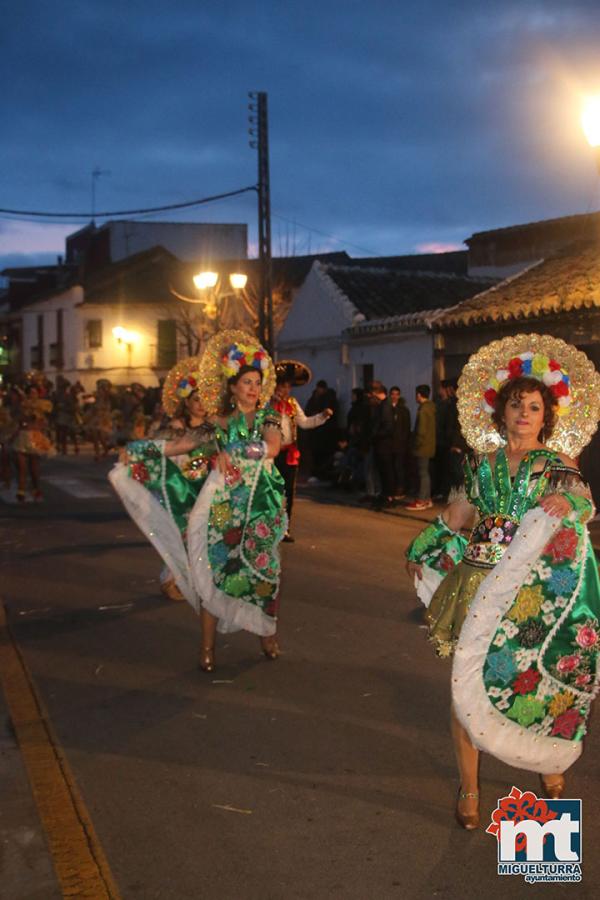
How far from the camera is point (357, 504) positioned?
17172 mm

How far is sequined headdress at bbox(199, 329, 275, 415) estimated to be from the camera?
729 centimetres

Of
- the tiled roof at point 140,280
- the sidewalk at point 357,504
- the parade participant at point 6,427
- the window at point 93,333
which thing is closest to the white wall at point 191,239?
the tiled roof at point 140,280

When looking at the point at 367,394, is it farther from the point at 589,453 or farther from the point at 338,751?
the point at 338,751

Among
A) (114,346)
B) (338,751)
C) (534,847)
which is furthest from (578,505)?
(114,346)

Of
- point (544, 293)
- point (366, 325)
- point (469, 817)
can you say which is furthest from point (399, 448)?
point (469, 817)

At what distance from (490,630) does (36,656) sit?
13.4 ft

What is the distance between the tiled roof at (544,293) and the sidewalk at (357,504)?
3.06 m

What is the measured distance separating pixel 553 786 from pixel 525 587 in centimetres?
93

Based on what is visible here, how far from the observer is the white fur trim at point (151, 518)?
319 inches

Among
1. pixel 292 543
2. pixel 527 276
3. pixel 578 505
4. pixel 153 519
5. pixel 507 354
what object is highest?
pixel 527 276

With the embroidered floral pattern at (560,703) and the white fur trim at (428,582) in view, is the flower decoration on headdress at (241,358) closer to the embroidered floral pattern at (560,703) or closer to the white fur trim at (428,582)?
the white fur trim at (428,582)

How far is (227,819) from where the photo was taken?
4.60m

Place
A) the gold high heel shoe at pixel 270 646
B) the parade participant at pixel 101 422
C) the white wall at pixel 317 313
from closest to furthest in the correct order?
the gold high heel shoe at pixel 270 646, the white wall at pixel 317 313, the parade participant at pixel 101 422

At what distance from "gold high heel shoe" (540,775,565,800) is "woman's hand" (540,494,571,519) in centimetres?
116
